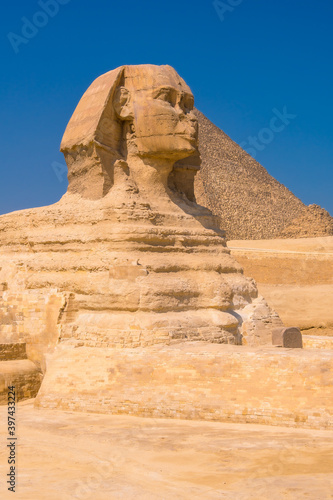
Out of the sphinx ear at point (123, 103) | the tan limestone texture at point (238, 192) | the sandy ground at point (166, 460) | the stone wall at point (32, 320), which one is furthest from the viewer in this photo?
the tan limestone texture at point (238, 192)

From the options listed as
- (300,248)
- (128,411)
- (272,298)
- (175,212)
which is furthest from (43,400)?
(300,248)

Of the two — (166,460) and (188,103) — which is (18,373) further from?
(188,103)

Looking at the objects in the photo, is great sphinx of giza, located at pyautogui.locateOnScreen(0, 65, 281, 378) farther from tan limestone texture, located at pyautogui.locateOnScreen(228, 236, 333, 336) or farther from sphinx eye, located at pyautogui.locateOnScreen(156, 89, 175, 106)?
tan limestone texture, located at pyautogui.locateOnScreen(228, 236, 333, 336)

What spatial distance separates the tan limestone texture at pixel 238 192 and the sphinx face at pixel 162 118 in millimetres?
60211

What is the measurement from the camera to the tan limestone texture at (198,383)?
7105 mm

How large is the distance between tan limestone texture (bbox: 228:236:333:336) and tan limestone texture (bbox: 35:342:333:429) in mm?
11315

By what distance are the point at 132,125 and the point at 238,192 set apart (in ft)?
234

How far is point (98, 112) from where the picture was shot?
10055 millimetres

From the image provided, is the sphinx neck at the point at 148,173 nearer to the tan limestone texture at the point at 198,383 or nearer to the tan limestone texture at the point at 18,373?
the tan limestone texture at the point at 198,383

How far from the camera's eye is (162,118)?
9.82m

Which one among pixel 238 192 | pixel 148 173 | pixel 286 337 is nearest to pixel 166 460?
pixel 286 337

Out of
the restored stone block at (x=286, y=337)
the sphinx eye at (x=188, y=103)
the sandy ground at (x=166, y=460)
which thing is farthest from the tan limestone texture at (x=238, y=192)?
the sandy ground at (x=166, y=460)

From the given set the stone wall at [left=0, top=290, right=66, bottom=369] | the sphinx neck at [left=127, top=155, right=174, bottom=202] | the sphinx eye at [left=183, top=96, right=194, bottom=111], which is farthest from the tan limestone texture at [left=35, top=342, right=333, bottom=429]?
the sphinx eye at [left=183, top=96, right=194, bottom=111]

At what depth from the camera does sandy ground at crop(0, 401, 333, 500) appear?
5562 mm
